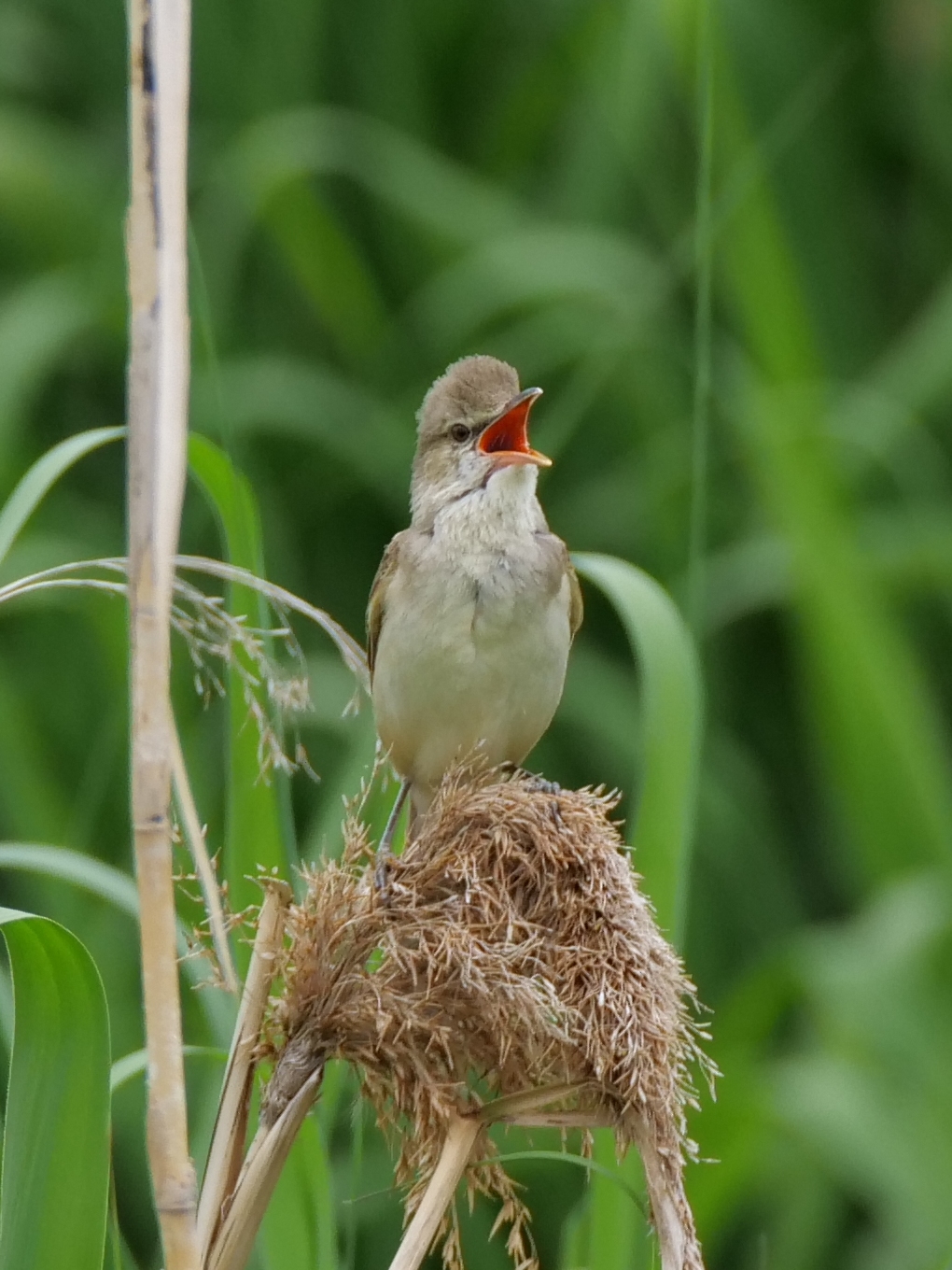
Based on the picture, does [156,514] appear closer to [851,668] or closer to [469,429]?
[469,429]

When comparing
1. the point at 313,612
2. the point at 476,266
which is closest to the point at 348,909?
the point at 313,612

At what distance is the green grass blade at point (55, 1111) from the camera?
1.31m

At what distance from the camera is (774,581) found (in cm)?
420

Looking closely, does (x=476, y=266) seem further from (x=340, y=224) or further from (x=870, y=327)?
(x=870, y=327)

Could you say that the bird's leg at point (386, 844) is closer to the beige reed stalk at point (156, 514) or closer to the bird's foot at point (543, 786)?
the bird's foot at point (543, 786)

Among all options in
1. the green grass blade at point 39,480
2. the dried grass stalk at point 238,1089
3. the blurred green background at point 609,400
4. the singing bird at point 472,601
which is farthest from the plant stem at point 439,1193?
the blurred green background at point 609,400

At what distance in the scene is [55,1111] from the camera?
1.33m

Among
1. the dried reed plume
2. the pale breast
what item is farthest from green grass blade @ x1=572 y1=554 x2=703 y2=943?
the pale breast

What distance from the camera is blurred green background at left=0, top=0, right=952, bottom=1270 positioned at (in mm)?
3686

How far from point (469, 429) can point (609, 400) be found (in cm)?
196

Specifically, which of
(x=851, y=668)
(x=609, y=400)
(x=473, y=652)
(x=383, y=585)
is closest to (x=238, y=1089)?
(x=473, y=652)

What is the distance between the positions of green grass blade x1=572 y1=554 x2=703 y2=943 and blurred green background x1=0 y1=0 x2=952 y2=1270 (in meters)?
1.18

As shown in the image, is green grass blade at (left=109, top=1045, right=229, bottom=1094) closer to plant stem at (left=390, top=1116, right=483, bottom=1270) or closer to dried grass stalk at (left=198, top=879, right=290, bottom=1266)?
dried grass stalk at (left=198, top=879, right=290, bottom=1266)

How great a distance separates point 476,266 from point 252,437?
27.1 inches
